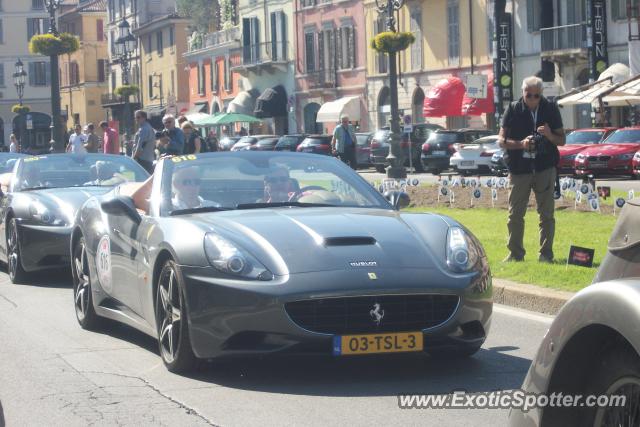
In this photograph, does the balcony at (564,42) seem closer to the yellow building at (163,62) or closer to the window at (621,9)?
the window at (621,9)

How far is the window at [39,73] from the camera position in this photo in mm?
Result: 117812

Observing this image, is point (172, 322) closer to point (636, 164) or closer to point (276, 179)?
point (276, 179)

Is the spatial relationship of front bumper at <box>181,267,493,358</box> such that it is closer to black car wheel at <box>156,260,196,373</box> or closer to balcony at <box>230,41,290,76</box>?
black car wheel at <box>156,260,196,373</box>

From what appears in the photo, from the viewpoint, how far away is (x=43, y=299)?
11992 millimetres

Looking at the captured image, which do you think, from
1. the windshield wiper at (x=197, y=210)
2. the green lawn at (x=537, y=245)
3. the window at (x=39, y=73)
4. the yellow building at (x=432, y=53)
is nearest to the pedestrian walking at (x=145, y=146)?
the green lawn at (x=537, y=245)

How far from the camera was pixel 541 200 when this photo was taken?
40.1 feet

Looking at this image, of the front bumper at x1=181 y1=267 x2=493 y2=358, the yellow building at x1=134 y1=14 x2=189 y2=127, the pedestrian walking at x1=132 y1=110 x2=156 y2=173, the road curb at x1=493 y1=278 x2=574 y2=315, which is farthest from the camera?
the yellow building at x1=134 y1=14 x2=189 y2=127

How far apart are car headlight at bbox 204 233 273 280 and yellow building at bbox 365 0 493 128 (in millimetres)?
48347

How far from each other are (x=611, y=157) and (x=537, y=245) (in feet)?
63.1

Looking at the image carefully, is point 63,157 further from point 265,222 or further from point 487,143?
point 487,143

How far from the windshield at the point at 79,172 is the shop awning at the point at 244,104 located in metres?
64.2

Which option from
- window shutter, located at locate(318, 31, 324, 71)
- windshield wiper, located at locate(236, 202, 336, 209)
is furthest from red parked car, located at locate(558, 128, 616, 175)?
window shutter, located at locate(318, 31, 324, 71)

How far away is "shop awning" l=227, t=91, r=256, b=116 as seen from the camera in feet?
259

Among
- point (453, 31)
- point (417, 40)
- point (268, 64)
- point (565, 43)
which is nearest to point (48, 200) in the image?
point (565, 43)
